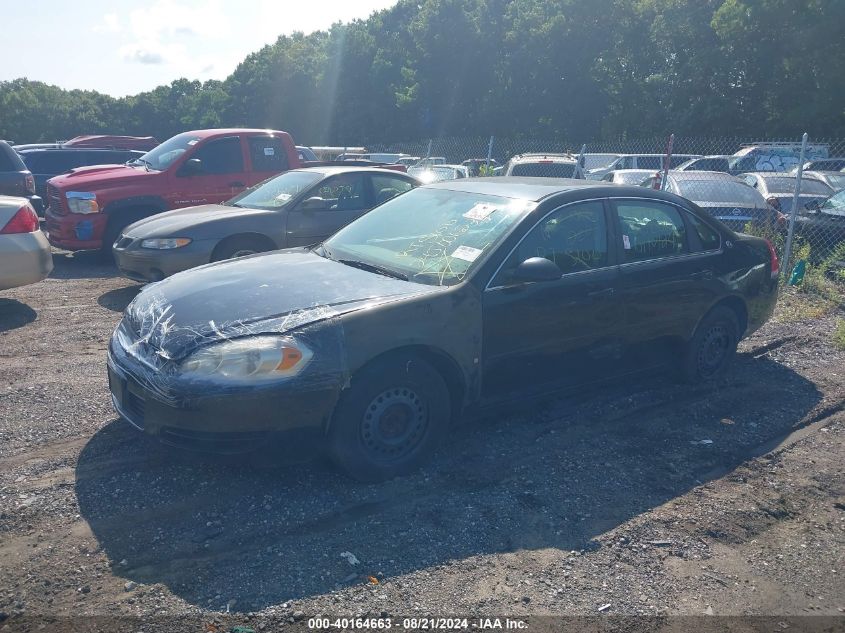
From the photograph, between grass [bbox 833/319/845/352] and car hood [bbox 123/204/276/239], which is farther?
car hood [bbox 123/204/276/239]

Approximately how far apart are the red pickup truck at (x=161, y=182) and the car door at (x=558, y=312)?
23.4 feet

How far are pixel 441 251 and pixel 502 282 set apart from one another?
474 millimetres

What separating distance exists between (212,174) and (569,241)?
728 centimetres

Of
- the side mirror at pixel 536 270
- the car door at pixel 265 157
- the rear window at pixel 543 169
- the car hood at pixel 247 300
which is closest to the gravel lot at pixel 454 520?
the car hood at pixel 247 300

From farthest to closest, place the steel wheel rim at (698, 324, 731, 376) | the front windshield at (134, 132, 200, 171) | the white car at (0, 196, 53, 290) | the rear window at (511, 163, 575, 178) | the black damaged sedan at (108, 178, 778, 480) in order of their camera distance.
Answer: the rear window at (511, 163, 575, 178), the front windshield at (134, 132, 200, 171), the white car at (0, 196, 53, 290), the steel wheel rim at (698, 324, 731, 376), the black damaged sedan at (108, 178, 778, 480)

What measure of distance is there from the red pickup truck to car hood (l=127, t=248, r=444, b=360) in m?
6.14

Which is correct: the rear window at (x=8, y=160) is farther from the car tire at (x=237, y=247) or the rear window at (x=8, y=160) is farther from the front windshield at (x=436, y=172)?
the front windshield at (x=436, y=172)

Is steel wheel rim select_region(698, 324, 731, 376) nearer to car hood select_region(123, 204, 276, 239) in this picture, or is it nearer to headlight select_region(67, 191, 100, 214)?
car hood select_region(123, 204, 276, 239)

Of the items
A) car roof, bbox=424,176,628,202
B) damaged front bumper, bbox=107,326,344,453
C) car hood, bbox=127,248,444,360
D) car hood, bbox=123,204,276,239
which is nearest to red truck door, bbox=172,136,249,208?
car hood, bbox=123,204,276,239

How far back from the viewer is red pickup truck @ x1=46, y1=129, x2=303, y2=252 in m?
10.5

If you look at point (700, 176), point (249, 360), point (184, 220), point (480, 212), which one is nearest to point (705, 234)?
point (480, 212)

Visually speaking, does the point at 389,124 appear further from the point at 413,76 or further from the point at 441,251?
the point at 441,251

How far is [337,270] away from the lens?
4977 millimetres

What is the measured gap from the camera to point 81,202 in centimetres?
1046
